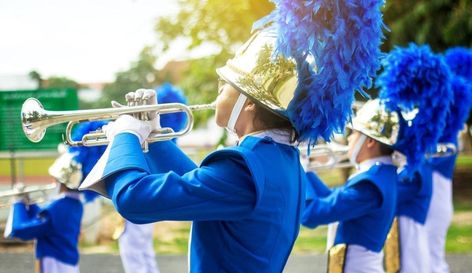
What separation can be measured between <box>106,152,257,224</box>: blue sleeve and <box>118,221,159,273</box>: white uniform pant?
10.4 feet

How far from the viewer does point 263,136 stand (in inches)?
86.0

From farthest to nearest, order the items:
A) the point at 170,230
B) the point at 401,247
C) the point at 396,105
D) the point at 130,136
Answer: the point at 170,230 < the point at 401,247 < the point at 396,105 < the point at 130,136

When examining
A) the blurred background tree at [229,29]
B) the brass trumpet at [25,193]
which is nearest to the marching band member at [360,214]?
the brass trumpet at [25,193]

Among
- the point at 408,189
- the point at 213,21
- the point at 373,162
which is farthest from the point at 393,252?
the point at 213,21

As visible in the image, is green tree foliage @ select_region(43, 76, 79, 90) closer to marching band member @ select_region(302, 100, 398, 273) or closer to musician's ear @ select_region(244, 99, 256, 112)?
A: marching band member @ select_region(302, 100, 398, 273)

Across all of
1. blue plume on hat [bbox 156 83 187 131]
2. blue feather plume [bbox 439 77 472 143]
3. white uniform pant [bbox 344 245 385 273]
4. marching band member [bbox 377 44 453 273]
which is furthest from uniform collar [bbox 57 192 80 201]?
blue feather plume [bbox 439 77 472 143]

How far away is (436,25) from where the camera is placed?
10.6 meters

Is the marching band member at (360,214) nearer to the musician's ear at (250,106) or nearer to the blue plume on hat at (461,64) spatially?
the musician's ear at (250,106)

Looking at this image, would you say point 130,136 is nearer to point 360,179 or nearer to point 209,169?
point 209,169

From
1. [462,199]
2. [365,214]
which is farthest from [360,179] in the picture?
[462,199]

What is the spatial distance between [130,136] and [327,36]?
75 centimetres

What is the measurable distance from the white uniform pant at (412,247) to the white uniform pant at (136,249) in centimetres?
205

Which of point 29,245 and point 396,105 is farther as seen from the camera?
point 29,245

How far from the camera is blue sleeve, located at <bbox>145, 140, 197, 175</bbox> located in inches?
101
